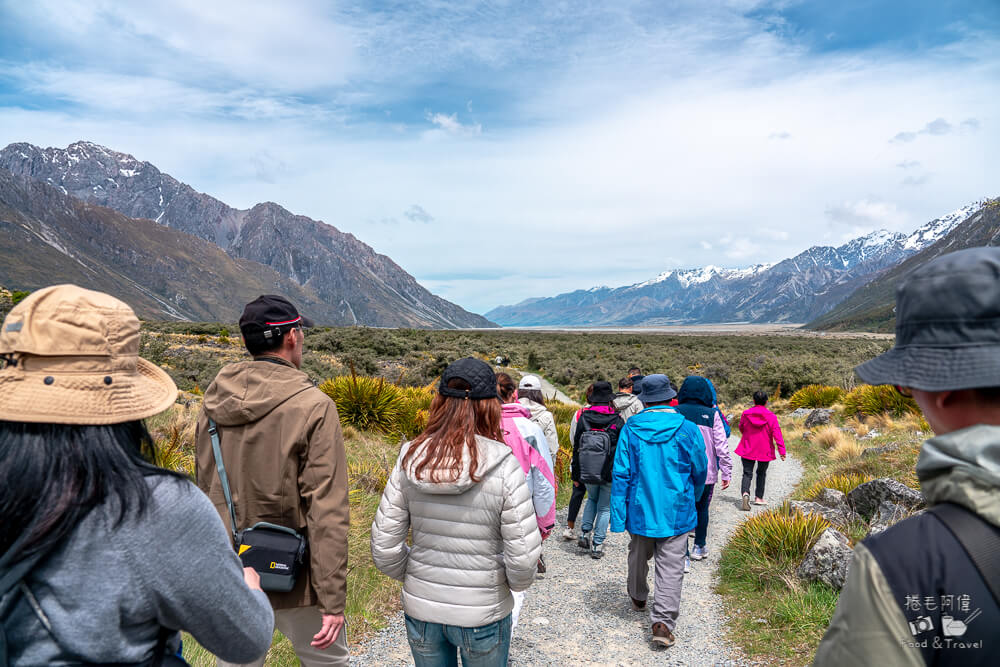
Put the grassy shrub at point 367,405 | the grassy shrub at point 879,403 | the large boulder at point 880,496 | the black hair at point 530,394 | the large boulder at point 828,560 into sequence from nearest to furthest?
the large boulder at point 828,560 < the large boulder at point 880,496 < the black hair at point 530,394 < the grassy shrub at point 367,405 < the grassy shrub at point 879,403

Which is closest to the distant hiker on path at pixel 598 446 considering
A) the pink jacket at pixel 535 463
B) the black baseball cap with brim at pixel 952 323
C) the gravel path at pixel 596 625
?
the gravel path at pixel 596 625

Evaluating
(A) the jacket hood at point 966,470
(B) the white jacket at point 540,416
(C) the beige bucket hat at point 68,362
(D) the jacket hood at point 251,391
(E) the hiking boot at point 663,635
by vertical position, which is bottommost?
(E) the hiking boot at point 663,635

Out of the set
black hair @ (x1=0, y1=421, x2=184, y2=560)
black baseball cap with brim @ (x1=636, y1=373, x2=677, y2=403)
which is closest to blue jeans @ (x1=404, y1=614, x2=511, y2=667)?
black hair @ (x1=0, y1=421, x2=184, y2=560)

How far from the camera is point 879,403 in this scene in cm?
1323

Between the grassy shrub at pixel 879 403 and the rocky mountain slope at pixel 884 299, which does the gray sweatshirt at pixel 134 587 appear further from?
the rocky mountain slope at pixel 884 299

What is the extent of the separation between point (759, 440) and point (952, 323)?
285 inches

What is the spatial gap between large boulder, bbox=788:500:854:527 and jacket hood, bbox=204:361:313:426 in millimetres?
5270

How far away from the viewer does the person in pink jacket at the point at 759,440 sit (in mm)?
7520

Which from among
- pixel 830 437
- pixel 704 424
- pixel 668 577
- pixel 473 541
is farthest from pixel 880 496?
pixel 830 437

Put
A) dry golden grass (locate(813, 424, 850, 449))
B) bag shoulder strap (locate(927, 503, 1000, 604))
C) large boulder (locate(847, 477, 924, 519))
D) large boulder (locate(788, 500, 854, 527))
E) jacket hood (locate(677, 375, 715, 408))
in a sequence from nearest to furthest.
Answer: bag shoulder strap (locate(927, 503, 1000, 604))
large boulder (locate(847, 477, 924, 519))
large boulder (locate(788, 500, 854, 527))
jacket hood (locate(677, 375, 715, 408))
dry golden grass (locate(813, 424, 850, 449))

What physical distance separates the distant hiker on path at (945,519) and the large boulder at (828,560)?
13.6 feet

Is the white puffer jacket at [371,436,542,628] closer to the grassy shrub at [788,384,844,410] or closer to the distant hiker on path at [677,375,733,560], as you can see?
the distant hiker on path at [677,375,733,560]

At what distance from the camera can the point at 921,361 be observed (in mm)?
1135

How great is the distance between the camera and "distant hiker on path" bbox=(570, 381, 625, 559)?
226 inches
